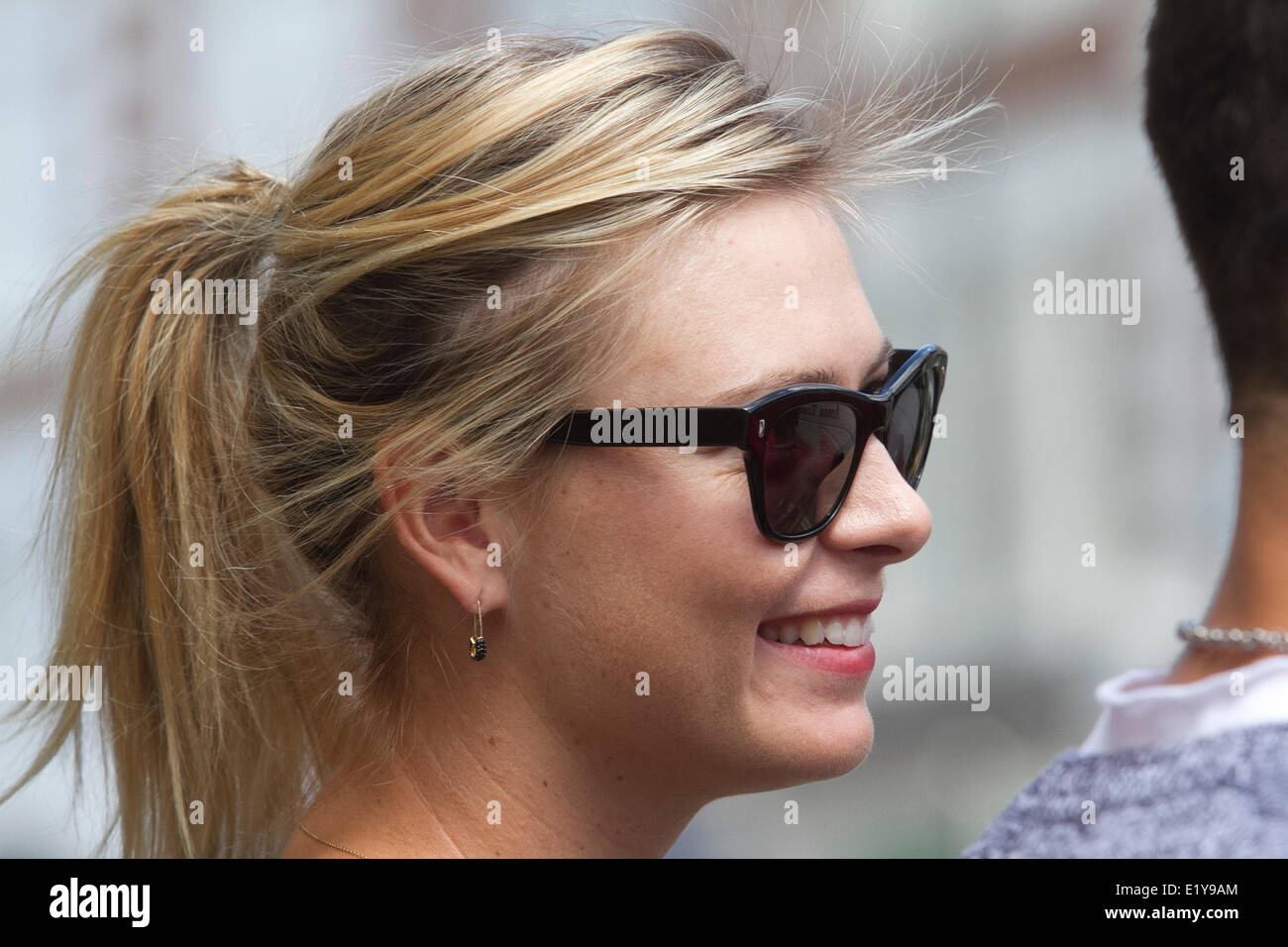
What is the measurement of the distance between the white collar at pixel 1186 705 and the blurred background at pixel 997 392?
2.61 meters

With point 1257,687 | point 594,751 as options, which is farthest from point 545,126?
point 1257,687

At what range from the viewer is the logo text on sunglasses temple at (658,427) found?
5.15 ft

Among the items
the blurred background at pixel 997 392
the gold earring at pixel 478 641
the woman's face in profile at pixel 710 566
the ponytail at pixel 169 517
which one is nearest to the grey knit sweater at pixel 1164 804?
the woman's face in profile at pixel 710 566

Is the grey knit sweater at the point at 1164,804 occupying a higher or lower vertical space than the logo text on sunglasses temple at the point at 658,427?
lower

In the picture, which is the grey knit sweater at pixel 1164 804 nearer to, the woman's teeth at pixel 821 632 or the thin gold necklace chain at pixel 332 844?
the woman's teeth at pixel 821 632

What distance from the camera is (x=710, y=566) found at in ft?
5.17

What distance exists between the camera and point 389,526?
172 centimetres

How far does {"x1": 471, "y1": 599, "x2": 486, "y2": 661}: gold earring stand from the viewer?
1.64 meters

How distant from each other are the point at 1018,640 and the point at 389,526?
12.1 ft

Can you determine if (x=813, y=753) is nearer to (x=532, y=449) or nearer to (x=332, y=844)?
(x=532, y=449)

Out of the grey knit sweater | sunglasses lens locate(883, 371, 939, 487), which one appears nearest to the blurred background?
sunglasses lens locate(883, 371, 939, 487)

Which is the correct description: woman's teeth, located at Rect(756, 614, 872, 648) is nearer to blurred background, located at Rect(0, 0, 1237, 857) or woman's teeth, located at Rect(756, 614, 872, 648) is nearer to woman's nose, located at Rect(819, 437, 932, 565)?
woman's nose, located at Rect(819, 437, 932, 565)

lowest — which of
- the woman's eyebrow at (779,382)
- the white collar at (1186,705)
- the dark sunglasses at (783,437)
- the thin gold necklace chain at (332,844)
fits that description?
the thin gold necklace chain at (332,844)

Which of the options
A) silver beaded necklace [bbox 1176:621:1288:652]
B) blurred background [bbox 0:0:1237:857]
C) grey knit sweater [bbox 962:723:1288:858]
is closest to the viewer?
grey knit sweater [bbox 962:723:1288:858]
